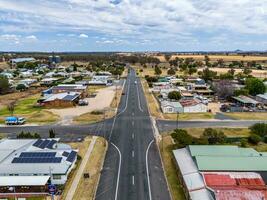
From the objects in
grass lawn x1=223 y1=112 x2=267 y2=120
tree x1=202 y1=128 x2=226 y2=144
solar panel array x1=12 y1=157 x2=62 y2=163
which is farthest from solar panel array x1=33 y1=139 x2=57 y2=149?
grass lawn x1=223 y1=112 x2=267 y2=120

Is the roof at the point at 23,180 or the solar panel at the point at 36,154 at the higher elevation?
the solar panel at the point at 36,154

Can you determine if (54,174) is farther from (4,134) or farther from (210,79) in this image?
(210,79)

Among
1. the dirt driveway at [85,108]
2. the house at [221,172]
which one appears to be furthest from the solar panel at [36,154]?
the dirt driveway at [85,108]

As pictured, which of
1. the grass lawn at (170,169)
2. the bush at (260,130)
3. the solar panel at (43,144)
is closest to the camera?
the grass lawn at (170,169)

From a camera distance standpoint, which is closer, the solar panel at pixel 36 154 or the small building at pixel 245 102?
the solar panel at pixel 36 154

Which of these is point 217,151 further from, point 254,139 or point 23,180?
point 23,180

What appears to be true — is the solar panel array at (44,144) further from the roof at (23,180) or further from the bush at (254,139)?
the bush at (254,139)

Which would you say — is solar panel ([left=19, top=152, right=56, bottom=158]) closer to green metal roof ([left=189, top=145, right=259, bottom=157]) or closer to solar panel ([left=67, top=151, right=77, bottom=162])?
solar panel ([left=67, top=151, right=77, bottom=162])
